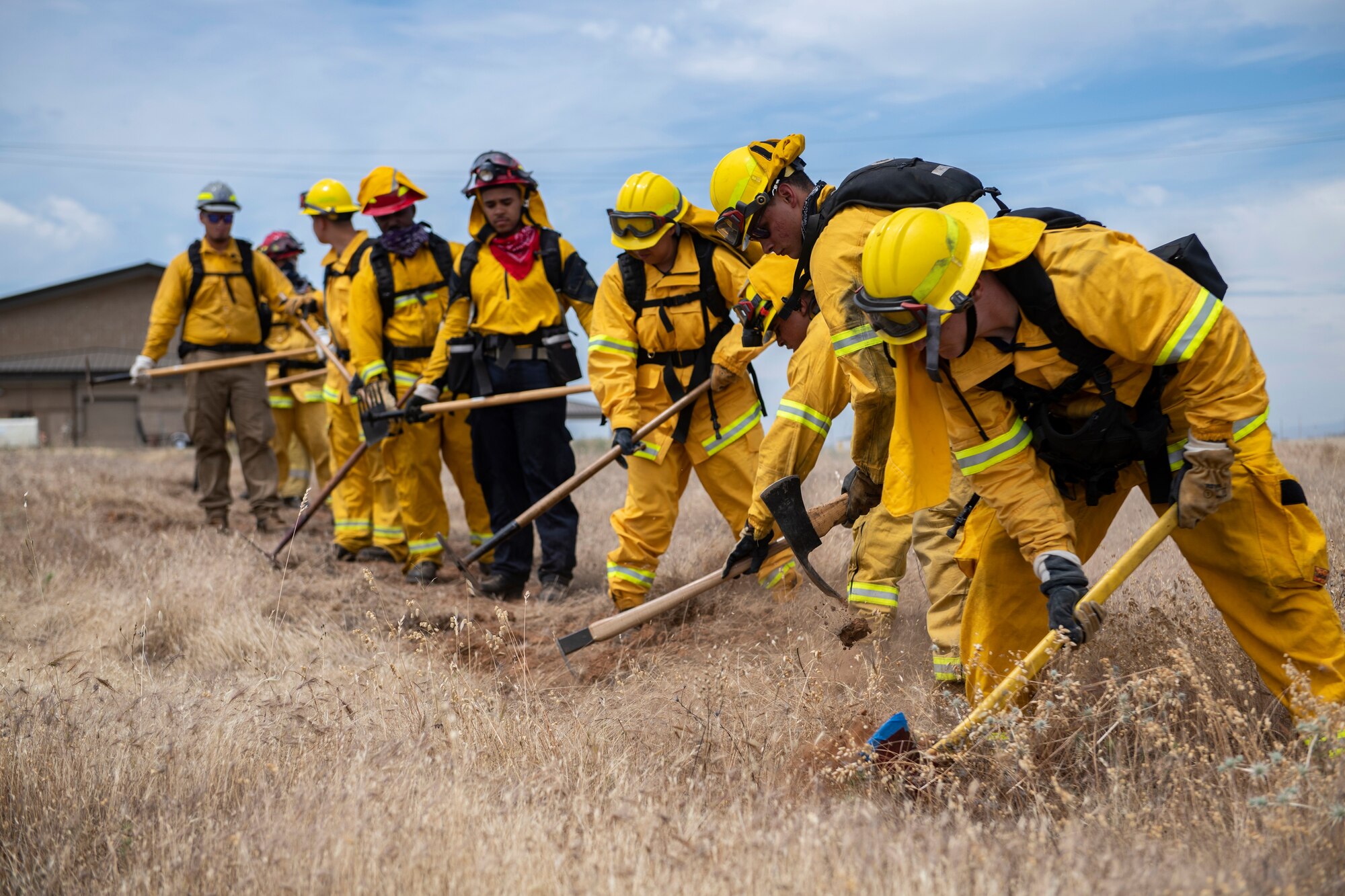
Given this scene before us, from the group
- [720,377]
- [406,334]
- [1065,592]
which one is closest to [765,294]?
[720,377]

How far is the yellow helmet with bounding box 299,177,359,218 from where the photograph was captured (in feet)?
28.7

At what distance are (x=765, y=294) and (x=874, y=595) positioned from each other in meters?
1.37

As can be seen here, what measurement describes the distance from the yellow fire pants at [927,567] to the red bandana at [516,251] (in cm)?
289

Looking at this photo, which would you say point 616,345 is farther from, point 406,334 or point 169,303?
point 169,303

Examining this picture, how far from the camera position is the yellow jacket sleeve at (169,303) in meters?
9.20

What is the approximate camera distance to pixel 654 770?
3.31 m

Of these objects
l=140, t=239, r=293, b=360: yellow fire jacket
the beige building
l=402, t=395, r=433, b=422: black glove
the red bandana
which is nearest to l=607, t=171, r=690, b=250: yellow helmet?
the red bandana

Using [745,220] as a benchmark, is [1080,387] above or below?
below

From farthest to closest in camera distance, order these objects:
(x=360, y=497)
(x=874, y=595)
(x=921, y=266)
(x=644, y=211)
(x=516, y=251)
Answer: (x=360, y=497), (x=516, y=251), (x=644, y=211), (x=874, y=595), (x=921, y=266)

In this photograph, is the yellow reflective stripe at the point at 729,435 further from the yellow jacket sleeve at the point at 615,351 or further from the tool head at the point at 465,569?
the tool head at the point at 465,569

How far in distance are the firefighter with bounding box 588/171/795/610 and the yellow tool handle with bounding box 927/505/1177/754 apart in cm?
244

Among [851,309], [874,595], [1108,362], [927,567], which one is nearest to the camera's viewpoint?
[1108,362]

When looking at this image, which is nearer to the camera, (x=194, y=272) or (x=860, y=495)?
(x=860, y=495)

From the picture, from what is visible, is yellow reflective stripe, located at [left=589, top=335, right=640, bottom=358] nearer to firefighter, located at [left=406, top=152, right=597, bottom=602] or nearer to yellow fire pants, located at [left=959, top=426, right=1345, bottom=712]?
firefighter, located at [left=406, top=152, right=597, bottom=602]
